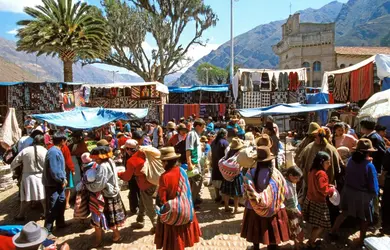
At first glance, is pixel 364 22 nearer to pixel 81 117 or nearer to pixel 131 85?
pixel 131 85

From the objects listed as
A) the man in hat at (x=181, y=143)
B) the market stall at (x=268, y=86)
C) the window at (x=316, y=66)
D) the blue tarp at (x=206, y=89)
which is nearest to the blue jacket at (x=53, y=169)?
the man in hat at (x=181, y=143)

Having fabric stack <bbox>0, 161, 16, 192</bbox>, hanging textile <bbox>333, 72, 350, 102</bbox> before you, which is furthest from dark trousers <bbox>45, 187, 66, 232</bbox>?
hanging textile <bbox>333, 72, 350, 102</bbox>

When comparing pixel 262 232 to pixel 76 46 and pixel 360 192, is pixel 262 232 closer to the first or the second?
pixel 360 192

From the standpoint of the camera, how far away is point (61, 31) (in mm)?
17828

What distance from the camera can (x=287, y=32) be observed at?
4497 cm

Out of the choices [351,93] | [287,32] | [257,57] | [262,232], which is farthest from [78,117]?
[257,57]

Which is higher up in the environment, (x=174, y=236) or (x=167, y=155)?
(x=167, y=155)

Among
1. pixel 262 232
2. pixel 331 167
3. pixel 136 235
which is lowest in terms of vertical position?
pixel 136 235

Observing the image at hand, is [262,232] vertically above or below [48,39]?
below

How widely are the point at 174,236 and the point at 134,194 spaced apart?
93.3 inches

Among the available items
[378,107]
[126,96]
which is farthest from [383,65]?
[126,96]

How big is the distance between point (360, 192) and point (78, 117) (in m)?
Answer: 7.31

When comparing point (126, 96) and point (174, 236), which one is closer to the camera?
point (174, 236)

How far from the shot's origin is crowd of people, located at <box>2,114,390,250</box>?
353cm
